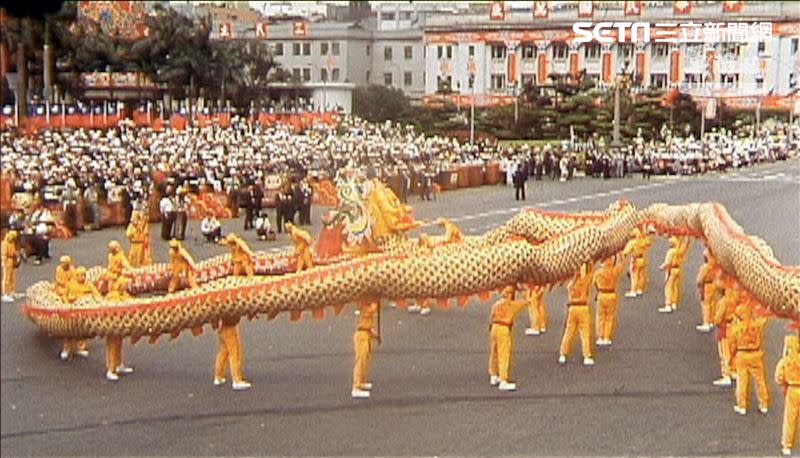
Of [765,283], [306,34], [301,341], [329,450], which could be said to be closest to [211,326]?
[301,341]

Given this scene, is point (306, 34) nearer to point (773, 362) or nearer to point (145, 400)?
point (145, 400)

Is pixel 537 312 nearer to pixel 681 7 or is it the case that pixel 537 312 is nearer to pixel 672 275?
pixel 672 275

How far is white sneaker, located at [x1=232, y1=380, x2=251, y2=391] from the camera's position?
13.4 ft

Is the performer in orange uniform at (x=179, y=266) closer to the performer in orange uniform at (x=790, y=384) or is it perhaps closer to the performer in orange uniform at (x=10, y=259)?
the performer in orange uniform at (x=10, y=259)

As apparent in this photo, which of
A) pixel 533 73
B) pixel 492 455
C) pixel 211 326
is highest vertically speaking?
pixel 533 73

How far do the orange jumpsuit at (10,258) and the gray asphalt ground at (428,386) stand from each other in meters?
0.05

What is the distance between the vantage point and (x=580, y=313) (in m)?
4.71

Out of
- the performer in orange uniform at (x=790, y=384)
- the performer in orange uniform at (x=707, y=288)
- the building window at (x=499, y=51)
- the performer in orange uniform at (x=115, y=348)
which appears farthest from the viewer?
the performer in orange uniform at (x=707, y=288)

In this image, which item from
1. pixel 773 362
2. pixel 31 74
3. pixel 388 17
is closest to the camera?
pixel 31 74

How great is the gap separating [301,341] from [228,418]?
0.38 metres

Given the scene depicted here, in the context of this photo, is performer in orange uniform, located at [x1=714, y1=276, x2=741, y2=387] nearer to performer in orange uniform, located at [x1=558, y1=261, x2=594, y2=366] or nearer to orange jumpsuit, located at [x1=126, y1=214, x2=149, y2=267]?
performer in orange uniform, located at [x1=558, y1=261, x2=594, y2=366]

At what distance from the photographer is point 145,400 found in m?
3.88

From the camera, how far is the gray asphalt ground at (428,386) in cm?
373

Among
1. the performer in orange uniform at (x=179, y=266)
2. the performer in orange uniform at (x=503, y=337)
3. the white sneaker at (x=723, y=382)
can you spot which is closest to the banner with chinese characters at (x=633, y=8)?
the performer in orange uniform at (x=503, y=337)
